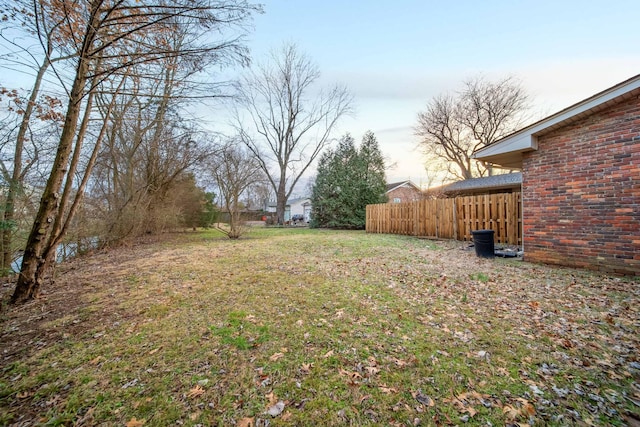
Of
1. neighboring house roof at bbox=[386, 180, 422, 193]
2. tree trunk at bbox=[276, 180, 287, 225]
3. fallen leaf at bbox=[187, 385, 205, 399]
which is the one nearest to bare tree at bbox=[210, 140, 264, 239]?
fallen leaf at bbox=[187, 385, 205, 399]

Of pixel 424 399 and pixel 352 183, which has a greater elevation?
pixel 352 183

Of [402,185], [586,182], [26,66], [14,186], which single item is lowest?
[586,182]

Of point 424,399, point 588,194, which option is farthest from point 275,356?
point 588,194

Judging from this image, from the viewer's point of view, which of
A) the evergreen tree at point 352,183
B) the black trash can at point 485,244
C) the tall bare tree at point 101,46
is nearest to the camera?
the tall bare tree at point 101,46

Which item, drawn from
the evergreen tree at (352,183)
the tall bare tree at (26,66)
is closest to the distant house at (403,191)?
the evergreen tree at (352,183)

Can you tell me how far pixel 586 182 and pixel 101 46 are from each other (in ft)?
29.2

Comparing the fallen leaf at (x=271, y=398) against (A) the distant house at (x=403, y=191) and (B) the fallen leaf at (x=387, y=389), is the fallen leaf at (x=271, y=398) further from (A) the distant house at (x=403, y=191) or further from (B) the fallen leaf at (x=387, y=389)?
(A) the distant house at (x=403, y=191)

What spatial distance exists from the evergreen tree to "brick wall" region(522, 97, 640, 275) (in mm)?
11440

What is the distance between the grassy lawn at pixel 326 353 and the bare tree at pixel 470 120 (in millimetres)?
19877

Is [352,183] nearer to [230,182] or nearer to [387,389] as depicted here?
[230,182]

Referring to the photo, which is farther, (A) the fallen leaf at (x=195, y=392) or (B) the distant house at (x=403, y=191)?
(B) the distant house at (x=403, y=191)

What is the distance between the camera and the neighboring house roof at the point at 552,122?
441 cm

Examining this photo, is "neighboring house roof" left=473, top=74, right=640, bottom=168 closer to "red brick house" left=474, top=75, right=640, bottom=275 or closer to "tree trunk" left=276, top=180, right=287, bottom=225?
"red brick house" left=474, top=75, right=640, bottom=275

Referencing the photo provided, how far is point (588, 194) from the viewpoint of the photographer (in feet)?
16.1
